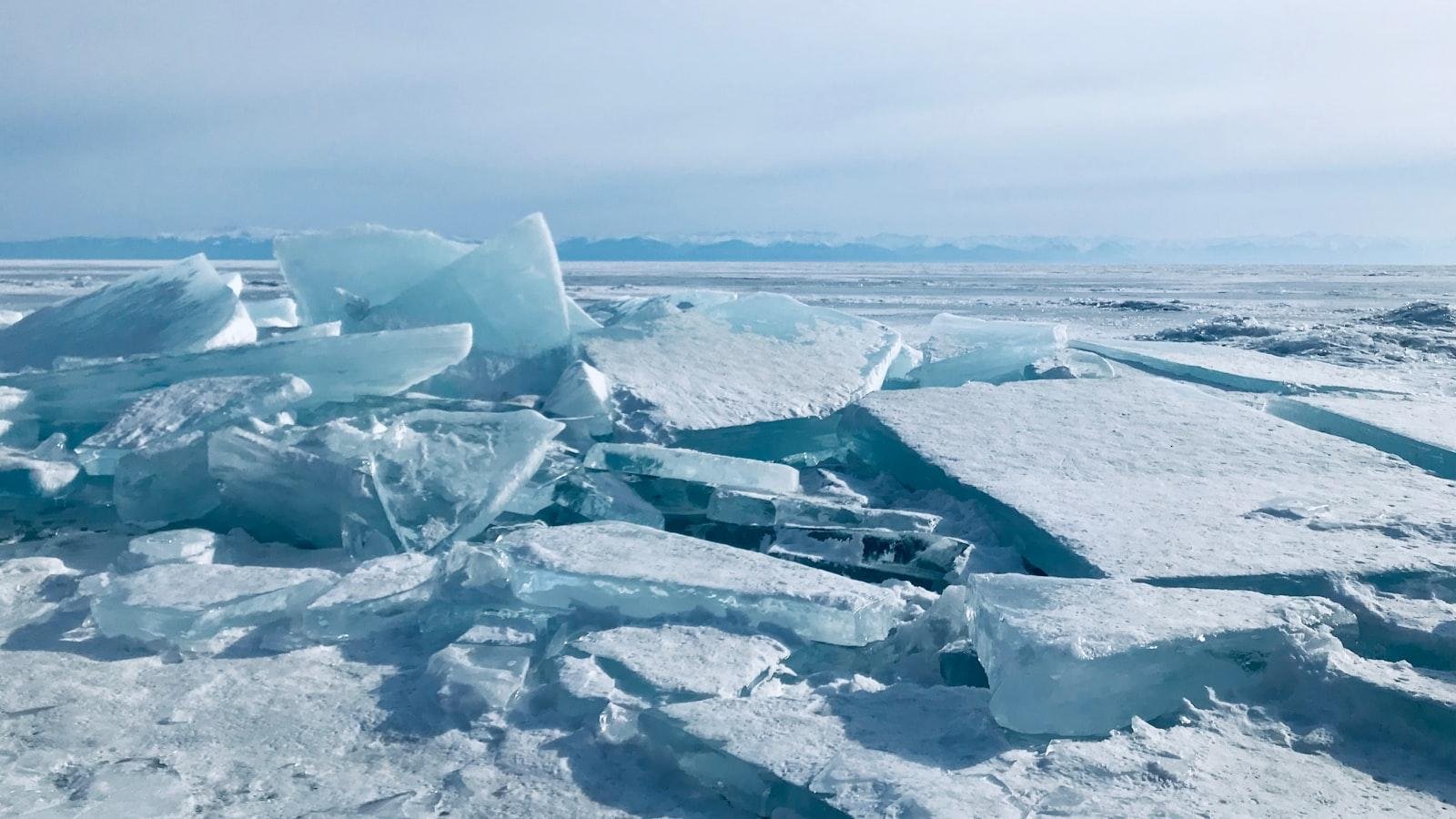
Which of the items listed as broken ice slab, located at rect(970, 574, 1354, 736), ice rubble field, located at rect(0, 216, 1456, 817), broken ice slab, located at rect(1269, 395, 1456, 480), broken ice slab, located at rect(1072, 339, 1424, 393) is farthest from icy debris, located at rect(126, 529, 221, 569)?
broken ice slab, located at rect(1072, 339, 1424, 393)

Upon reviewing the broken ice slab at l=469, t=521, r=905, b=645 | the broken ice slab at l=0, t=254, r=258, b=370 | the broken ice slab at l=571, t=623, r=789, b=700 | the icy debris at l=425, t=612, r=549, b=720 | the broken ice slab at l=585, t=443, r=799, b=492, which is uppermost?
the broken ice slab at l=0, t=254, r=258, b=370

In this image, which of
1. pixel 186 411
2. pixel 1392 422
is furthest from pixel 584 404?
pixel 1392 422

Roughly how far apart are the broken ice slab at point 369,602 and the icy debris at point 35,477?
1.13 m

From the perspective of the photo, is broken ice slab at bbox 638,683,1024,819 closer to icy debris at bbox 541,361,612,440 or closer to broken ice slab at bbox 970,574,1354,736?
broken ice slab at bbox 970,574,1354,736

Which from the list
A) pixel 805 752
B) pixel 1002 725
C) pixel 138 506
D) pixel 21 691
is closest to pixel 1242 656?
pixel 1002 725

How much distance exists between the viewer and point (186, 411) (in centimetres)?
275

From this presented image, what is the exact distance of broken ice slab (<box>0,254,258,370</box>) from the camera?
11.6ft

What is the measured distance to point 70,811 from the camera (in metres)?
1.26

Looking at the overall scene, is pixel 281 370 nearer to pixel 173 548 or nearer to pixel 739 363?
pixel 173 548

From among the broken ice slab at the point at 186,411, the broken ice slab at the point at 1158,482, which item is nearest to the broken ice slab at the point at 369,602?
the broken ice slab at the point at 186,411

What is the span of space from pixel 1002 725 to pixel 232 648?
1353mm

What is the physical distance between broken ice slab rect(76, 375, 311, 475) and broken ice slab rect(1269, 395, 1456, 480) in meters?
3.19

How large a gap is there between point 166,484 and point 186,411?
0.40 meters

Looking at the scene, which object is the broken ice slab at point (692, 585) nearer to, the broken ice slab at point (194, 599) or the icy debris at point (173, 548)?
the broken ice slab at point (194, 599)
